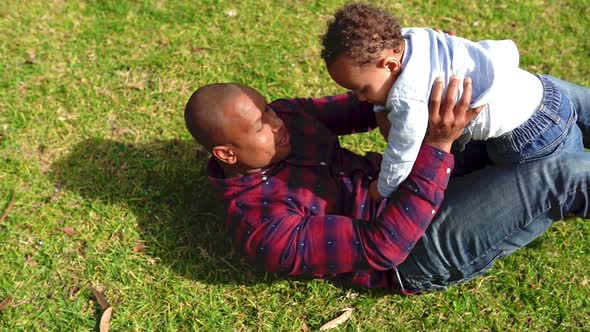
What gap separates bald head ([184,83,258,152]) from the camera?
9.39 ft

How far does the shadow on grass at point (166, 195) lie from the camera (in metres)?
3.65

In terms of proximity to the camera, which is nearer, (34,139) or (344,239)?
(344,239)

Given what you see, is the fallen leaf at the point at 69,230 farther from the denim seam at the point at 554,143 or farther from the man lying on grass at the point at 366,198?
the denim seam at the point at 554,143

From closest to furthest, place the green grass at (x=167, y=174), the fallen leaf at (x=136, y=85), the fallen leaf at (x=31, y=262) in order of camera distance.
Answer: the green grass at (x=167, y=174) → the fallen leaf at (x=31, y=262) → the fallen leaf at (x=136, y=85)

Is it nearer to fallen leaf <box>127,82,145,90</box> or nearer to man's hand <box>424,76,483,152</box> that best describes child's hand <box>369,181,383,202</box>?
man's hand <box>424,76,483,152</box>

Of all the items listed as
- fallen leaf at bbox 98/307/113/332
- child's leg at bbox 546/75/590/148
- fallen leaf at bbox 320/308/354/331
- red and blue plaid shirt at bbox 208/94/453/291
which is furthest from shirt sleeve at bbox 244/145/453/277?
fallen leaf at bbox 98/307/113/332

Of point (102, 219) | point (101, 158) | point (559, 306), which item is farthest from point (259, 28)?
point (559, 306)

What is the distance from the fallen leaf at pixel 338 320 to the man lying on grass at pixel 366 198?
378 millimetres

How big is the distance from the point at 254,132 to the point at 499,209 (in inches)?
50.2

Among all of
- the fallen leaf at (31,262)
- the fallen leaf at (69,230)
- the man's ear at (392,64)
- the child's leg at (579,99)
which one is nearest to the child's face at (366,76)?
→ the man's ear at (392,64)

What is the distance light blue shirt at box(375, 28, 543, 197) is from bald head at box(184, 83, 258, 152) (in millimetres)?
770

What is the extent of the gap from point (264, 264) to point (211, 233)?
34.4 inches

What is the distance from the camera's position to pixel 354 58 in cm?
257

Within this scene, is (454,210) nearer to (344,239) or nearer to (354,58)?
(344,239)
